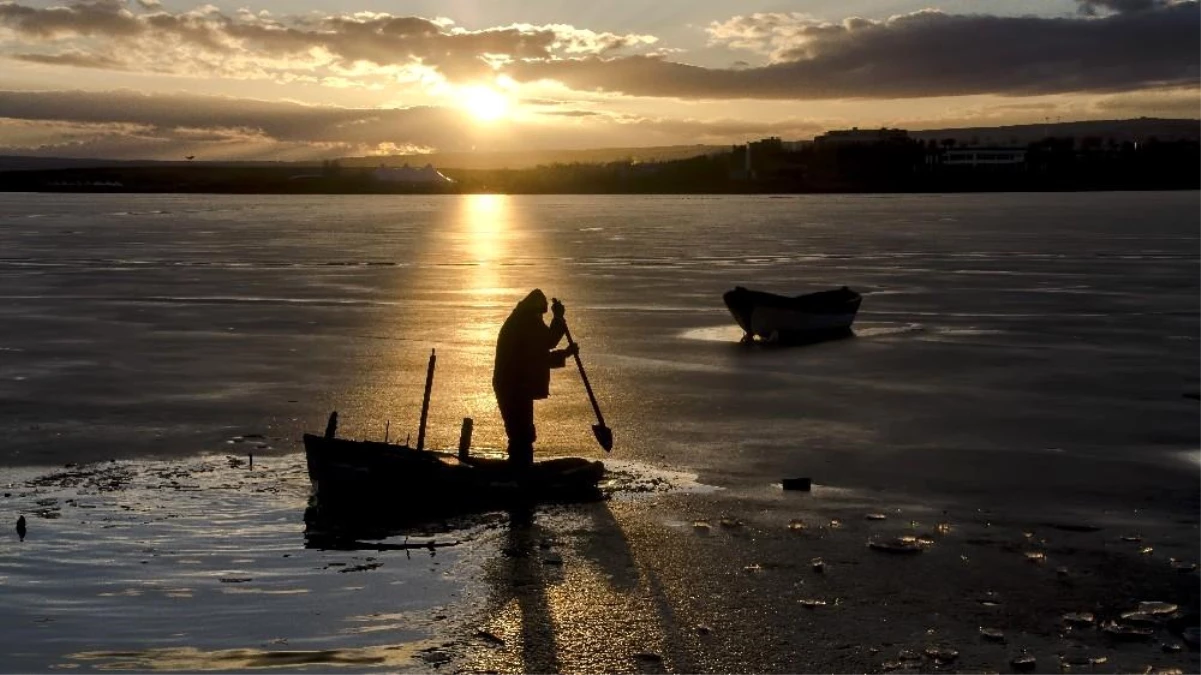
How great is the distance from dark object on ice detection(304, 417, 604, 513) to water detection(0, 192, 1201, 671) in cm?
68

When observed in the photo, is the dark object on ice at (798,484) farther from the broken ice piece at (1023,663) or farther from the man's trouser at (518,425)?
the broken ice piece at (1023,663)

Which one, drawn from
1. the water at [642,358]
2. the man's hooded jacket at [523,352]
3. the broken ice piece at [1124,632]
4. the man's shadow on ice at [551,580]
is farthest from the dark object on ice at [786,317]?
the broken ice piece at [1124,632]

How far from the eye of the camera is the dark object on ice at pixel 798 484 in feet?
48.3

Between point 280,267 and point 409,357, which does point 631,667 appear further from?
point 280,267

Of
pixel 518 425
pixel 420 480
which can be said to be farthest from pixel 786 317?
pixel 420 480

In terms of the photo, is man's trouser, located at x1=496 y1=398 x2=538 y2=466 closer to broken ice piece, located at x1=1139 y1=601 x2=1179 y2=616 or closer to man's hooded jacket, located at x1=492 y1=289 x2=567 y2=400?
man's hooded jacket, located at x1=492 y1=289 x2=567 y2=400

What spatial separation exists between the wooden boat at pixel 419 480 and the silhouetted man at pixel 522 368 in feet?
1.37

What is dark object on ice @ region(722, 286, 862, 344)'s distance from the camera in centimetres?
3000

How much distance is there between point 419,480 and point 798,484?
13.4 ft

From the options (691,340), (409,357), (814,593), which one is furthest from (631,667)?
(691,340)

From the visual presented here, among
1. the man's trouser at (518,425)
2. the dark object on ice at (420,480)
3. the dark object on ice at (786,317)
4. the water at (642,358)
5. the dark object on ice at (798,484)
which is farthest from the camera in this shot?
the dark object on ice at (786,317)

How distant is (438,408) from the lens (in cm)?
1961

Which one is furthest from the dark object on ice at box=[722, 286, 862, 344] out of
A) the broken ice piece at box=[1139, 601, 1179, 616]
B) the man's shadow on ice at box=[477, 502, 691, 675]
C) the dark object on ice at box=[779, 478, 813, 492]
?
the broken ice piece at box=[1139, 601, 1179, 616]

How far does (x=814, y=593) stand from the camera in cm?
1091
